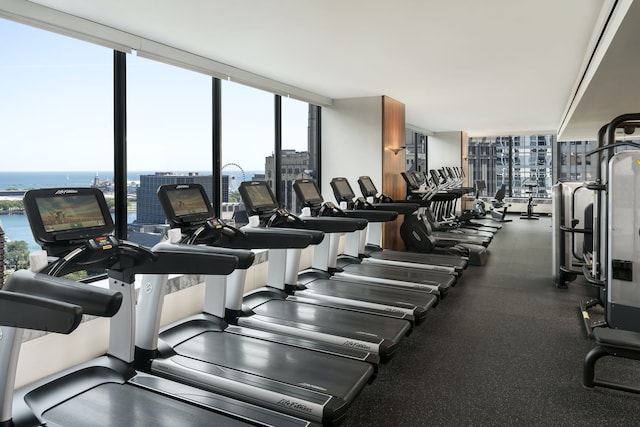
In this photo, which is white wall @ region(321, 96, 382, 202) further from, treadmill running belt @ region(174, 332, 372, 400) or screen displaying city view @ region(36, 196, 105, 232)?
screen displaying city view @ region(36, 196, 105, 232)

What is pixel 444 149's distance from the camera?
45.9 feet

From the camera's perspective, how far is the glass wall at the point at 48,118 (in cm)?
338

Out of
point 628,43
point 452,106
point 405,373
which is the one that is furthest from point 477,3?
point 452,106

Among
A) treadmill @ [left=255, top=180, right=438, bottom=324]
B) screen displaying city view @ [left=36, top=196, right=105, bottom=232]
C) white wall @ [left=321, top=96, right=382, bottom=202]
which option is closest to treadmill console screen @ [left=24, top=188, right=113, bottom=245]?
screen displaying city view @ [left=36, top=196, right=105, bottom=232]

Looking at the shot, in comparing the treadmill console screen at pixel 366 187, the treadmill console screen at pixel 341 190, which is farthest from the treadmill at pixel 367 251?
the treadmill console screen at pixel 366 187

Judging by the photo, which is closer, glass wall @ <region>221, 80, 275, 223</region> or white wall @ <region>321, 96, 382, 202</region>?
glass wall @ <region>221, 80, 275, 223</region>

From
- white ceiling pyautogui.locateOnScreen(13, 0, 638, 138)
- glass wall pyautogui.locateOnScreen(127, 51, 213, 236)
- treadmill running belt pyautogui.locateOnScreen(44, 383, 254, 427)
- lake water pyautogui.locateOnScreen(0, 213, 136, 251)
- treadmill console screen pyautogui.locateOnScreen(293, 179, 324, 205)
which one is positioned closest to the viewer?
treadmill running belt pyautogui.locateOnScreen(44, 383, 254, 427)

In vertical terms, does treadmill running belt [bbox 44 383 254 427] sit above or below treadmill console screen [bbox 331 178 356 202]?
below

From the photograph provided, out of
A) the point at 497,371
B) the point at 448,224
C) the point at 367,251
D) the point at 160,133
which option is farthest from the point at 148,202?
the point at 448,224

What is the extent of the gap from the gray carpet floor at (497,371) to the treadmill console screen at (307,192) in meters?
1.77

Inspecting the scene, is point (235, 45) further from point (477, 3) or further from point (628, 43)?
point (628, 43)

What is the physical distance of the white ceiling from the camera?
349cm

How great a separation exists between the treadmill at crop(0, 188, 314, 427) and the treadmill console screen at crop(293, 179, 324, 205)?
2.22m

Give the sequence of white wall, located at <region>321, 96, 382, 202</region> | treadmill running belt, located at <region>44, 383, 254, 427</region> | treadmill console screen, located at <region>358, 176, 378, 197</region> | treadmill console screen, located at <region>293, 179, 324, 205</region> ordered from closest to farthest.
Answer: treadmill running belt, located at <region>44, 383, 254, 427</region>, treadmill console screen, located at <region>293, 179, 324, 205</region>, treadmill console screen, located at <region>358, 176, 378, 197</region>, white wall, located at <region>321, 96, 382, 202</region>
